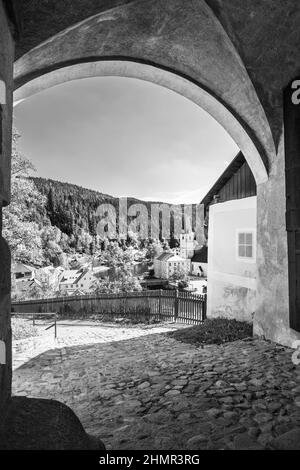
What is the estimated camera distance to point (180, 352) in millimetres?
5434

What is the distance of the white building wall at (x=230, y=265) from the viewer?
8367mm

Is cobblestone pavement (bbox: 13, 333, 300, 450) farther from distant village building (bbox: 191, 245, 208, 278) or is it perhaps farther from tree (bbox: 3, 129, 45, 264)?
distant village building (bbox: 191, 245, 208, 278)

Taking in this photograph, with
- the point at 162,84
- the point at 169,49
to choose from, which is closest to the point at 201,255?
the point at 162,84

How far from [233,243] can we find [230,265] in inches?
30.2

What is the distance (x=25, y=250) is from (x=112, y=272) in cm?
1895

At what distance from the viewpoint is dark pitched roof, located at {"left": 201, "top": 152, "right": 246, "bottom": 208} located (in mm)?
8594

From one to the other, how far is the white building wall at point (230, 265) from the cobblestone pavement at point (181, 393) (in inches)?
120

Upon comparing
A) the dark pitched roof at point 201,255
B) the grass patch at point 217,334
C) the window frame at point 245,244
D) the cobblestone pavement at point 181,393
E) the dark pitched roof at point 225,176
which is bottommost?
the grass patch at point 217,334

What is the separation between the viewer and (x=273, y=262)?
529cm

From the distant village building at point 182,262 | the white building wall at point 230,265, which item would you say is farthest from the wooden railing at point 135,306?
the distant village building at point 182,262

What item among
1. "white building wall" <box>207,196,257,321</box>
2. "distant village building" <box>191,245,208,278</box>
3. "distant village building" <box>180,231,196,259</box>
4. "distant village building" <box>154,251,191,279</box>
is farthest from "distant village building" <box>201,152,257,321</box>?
"distant village building" <box>154,251,191,279</box>

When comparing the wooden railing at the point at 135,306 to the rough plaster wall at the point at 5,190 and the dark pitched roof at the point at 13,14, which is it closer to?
the rough plaster wall at the point at 5,190
